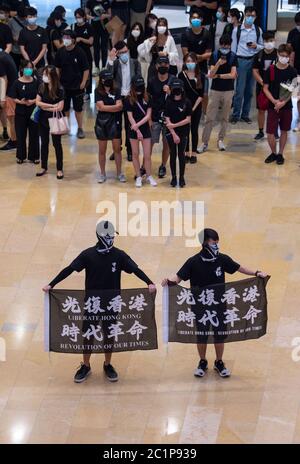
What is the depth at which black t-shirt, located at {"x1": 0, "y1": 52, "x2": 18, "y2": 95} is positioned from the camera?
15.8 metres

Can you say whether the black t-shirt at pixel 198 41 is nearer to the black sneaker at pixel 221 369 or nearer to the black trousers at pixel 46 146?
the black trousers at pixel 46 146

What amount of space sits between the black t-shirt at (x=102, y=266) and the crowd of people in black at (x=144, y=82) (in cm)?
416

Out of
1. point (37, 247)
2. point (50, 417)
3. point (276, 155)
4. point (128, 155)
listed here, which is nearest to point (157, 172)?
point (128, 155)

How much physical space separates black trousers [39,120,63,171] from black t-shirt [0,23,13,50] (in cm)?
238

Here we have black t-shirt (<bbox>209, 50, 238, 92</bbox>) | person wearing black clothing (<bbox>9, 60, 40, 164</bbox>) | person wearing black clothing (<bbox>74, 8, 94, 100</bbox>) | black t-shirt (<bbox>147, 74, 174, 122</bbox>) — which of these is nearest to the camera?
black t-shirt (<bbox>147, 74, 174, 122</bbox>)

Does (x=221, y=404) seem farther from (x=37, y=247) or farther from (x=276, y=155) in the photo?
(x=276, y=155)

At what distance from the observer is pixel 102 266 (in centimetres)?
1045

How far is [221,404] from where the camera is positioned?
34.4 feet

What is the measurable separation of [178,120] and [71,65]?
238 centimetres

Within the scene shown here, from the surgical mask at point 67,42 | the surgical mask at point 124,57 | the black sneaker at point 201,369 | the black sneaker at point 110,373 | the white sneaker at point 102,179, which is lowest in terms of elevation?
the black sneaker at point 110,373

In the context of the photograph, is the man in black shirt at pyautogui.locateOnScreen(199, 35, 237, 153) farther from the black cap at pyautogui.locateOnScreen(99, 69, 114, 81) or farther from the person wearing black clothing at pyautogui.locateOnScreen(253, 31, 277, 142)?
the black cap at pyautogui.locateOnScreen(99, 69, 114, 81)

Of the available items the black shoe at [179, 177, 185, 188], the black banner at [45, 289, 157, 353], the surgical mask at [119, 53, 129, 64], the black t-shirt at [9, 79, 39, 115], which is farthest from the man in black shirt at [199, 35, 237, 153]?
the black banner at [45, 289, 157, 353]

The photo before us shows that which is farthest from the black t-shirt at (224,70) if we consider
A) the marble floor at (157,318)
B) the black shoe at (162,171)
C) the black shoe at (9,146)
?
the black shoe at (9,146)

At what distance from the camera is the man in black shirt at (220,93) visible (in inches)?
613
